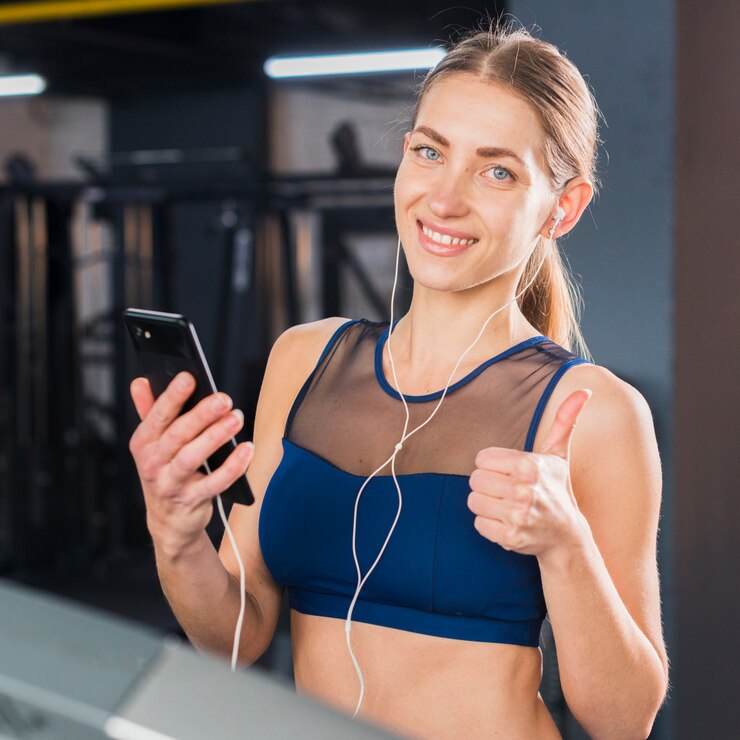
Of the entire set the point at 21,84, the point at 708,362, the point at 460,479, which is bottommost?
the point at 460,479

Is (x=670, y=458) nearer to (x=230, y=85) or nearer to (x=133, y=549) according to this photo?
(x=133, y=549)

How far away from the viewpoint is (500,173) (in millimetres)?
1104

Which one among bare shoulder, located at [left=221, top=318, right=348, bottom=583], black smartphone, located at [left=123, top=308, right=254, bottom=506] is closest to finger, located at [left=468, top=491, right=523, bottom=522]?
black smartphone, located at [left=123, top=308, right=254, bottom=506]

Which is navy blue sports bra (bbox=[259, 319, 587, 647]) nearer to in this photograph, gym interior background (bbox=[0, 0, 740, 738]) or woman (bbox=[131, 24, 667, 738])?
woman (bbox=[131, 24, 667, 738])

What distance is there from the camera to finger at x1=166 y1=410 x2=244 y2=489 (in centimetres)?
83

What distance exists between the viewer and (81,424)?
15.6 ft

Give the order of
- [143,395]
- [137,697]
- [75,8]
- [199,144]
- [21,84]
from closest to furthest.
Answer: [137,697]
[143,395]
[75,8]
[21,84]
[199,144]

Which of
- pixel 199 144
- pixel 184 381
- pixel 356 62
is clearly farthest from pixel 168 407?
pixel 199 144

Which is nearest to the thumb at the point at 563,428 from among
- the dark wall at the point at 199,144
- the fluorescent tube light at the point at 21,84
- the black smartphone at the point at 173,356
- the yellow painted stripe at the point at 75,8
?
the black smartphone at the point at 173,356

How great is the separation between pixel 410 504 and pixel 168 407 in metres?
0.37

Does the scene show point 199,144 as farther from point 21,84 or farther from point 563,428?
point 563,428

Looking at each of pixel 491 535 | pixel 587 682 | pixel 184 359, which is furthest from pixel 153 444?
pixel 587 682

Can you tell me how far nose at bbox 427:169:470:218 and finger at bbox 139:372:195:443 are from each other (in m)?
0.37

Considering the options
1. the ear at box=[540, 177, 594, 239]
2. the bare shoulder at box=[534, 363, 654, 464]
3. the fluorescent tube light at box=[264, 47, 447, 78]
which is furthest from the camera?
the fluorescent tube light at box=[264, 47, 447, 78]
